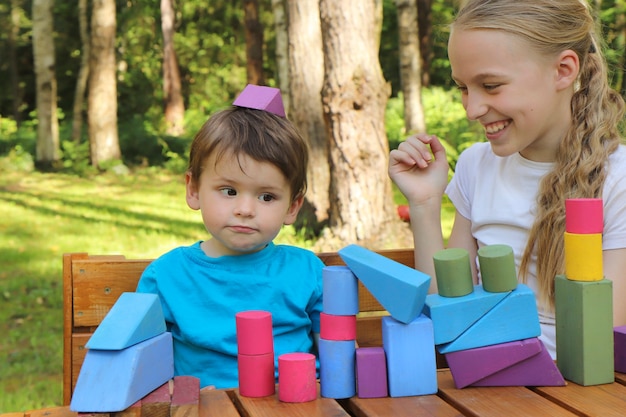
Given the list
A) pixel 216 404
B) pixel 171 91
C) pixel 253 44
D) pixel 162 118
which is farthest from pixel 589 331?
pixel 162 118

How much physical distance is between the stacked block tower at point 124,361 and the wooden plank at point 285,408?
18 centimetres

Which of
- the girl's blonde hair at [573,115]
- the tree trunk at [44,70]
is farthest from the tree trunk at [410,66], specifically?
the girl's blonde hair at [573,115]

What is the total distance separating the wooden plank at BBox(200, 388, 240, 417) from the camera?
1.61 metres

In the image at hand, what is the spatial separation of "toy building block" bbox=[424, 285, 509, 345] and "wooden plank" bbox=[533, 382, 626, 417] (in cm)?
21

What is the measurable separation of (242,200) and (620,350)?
40.2 inches

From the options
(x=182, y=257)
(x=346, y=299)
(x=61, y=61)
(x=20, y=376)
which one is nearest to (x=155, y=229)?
(x=20, y=376)

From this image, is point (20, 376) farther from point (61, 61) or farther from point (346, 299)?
point (61, 61)

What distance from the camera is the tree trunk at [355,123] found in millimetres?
6359

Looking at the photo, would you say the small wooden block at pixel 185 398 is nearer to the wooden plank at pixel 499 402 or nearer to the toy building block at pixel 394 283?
the toy building block at pixel 394 283

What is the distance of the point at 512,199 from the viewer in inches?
101

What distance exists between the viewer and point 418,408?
1.62m

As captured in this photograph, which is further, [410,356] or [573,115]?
[573,115]

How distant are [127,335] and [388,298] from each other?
0.53 meters

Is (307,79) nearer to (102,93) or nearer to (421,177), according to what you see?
(421,177)
